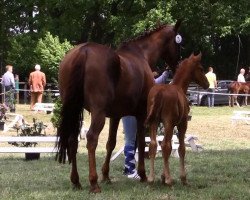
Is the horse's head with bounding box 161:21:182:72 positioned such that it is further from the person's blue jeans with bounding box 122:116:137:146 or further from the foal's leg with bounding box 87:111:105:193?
the foal's leg with bounding box 87:111:105:193

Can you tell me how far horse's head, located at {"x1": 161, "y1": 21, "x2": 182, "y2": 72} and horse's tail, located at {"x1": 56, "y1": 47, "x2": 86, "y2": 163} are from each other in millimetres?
2144

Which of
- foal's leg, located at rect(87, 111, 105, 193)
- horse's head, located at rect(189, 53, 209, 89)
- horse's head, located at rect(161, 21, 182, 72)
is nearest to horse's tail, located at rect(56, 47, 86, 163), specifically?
foal's leg, located at rect(87, 111, 105, 193)

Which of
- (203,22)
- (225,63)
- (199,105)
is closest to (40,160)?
(199,105)

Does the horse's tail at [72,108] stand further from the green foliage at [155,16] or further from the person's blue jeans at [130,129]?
the green foliage at [155,16]

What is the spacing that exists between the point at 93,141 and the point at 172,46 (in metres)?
2.55

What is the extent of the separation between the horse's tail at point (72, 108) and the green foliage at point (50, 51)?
75.6 ft

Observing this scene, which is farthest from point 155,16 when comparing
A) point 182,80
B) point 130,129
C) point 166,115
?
point 166,115

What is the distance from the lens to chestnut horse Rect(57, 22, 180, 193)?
7168 mm

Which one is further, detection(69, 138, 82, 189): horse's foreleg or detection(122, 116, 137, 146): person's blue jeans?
detection(122, 116, 137, 146): person's blue jeans

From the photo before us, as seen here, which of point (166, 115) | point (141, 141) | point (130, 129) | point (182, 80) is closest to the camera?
point (166, 115)

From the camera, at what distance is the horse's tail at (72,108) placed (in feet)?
23.5

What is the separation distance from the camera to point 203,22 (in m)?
33.4

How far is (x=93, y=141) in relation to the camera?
7199mm

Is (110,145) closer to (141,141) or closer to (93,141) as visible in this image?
(141,141)
